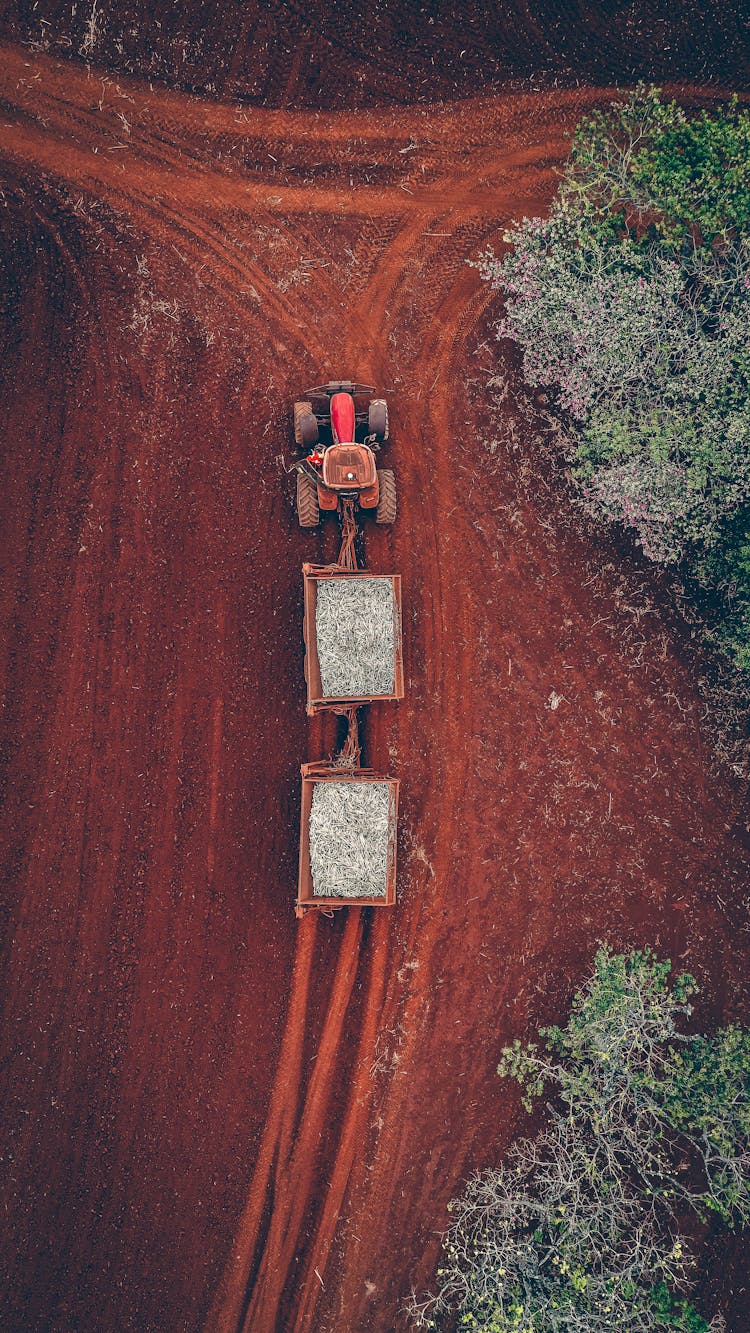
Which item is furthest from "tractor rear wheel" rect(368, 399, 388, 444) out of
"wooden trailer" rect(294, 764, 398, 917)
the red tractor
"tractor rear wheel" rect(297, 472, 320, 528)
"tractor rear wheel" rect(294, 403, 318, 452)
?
"wooden trailer" rect(294, 764, 398, 917)

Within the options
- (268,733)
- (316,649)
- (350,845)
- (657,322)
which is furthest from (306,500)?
(657,322)

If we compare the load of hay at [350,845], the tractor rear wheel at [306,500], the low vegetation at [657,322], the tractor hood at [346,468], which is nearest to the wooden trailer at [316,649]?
the tractor rear wheel at [306,500]

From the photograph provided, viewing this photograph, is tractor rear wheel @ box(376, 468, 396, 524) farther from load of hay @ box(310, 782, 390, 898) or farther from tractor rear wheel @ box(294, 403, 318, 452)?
load of hay @ box(310, 782, 390, 898)

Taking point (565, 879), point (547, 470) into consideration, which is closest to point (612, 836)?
point (565, 879)

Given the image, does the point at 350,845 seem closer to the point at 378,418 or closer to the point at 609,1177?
the point at 378,418

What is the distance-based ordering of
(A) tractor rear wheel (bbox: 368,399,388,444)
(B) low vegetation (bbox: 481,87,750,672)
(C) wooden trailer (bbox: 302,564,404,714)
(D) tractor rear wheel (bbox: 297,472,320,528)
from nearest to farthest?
(B) low vegetation (bbox: 481,87,750,672)
(C) wooden trailer (bbox: 302,564,404,714)
(A) tractor rear wheel (bbox: 368,399,388,444)
(D) tractor rear wheel (bbox: 297,472,320,528)

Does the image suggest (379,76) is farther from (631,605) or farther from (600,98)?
(631,605)

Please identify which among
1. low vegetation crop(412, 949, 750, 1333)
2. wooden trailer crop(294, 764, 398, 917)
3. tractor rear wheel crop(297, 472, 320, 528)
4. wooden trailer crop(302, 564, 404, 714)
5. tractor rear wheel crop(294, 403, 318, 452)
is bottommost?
low vegetation crop(412, 949, 750, 1333)
